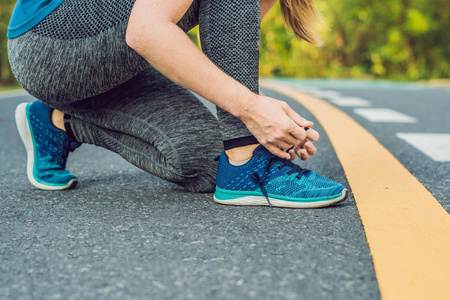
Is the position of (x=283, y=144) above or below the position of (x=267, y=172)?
above

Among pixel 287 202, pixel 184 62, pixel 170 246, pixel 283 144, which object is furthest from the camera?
pixel 287 202

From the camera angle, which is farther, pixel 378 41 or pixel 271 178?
pixel 378 41

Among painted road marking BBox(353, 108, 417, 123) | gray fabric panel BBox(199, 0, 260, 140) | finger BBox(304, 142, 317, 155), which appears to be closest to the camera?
gray fabric panel BBox(199, 0, 260, 140)

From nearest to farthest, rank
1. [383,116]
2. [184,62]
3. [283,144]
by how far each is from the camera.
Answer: [184,62], [283,144], [383,116]

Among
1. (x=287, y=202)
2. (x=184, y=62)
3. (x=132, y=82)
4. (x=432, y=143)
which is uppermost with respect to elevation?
(x=184, y=62)

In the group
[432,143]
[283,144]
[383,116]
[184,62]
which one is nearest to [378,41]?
[383,116]

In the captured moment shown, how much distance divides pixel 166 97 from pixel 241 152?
42 cm

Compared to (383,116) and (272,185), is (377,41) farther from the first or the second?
(272,185)

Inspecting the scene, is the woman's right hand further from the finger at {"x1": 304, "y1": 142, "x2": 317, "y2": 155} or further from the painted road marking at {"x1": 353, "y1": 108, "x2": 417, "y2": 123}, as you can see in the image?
the painted road marking at {"x1": 353, "y1": 108, "x2": 417, "y2": 123}

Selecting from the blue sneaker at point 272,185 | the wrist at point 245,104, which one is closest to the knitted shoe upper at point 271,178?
the blue sneaker at point 272,185

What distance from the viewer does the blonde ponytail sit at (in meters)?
1.95

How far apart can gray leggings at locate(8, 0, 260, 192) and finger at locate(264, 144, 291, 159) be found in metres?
0.10

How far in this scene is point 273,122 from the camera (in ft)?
4.74

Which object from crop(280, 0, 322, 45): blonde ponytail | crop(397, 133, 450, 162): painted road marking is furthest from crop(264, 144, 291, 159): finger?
crop(397, 133, 450, 162): painted road marking
